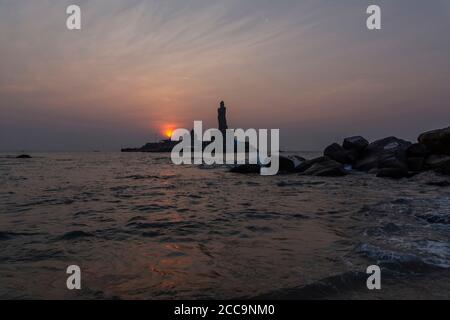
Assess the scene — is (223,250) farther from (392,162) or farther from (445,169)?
(392,162)

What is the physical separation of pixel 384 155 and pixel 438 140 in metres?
4.79

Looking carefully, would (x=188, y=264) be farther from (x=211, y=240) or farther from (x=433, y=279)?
(x=433, y=279)

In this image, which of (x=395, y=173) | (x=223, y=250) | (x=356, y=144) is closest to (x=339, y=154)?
(x=356, y=144)

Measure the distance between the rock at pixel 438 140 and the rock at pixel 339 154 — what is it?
7.26m

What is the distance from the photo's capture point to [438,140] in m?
28.5

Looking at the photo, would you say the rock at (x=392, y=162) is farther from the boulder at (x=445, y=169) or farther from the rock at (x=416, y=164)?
the boulder at (x=445, y=169)

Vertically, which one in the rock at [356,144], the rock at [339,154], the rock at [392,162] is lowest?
the rock at [392,162]

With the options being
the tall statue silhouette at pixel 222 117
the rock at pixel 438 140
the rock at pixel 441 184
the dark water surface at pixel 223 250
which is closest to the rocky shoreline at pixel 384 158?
the rock at pixel 438 140

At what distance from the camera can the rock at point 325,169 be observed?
28266 millimetres

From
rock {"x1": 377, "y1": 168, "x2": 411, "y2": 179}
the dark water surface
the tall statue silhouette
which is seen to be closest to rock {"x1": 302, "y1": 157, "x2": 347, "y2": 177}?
rock {"x1": 377, "y1": 168, "x2": 411, "y2": 179}

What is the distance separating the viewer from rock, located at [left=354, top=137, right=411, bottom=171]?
96.0 feet

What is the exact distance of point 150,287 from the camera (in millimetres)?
4688
